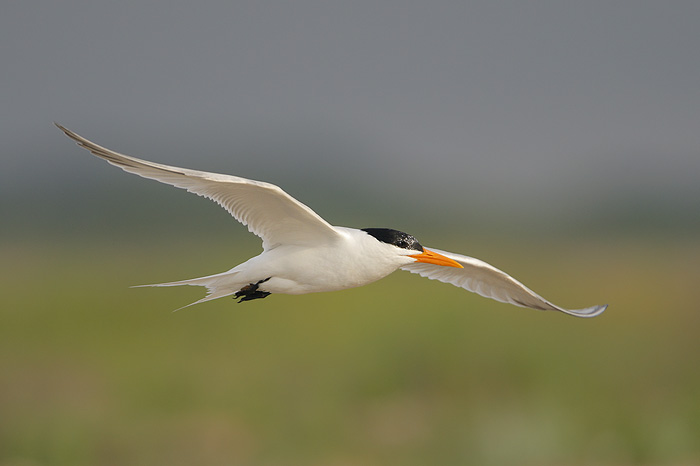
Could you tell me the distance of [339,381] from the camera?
17.0 m

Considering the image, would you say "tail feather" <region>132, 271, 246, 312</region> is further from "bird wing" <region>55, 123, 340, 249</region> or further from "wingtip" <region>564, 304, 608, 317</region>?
"wingtip" <region>564, 304, 608, 317</region>

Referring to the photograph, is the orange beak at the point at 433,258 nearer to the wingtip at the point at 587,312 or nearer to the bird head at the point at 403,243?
the bird head at the point at 403,243

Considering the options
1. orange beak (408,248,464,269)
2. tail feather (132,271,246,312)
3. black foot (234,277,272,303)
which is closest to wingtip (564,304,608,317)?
orange beak (408,248,464,269)

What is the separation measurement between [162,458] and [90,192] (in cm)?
2955

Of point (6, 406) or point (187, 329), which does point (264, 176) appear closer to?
point (187, 329)

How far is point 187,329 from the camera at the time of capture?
18.0 m

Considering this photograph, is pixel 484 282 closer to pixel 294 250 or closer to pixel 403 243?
pixel 403 243

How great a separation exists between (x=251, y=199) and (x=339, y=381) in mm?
12875

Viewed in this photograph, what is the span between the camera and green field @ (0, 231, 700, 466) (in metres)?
14.6

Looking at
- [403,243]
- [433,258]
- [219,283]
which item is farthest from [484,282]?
[219,283]

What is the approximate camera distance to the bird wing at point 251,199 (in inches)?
161

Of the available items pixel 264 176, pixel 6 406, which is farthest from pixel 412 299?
pixel 264 176

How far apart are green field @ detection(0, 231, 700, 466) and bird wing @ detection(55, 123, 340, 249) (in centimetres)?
986

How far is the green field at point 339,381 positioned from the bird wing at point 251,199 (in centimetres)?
986
